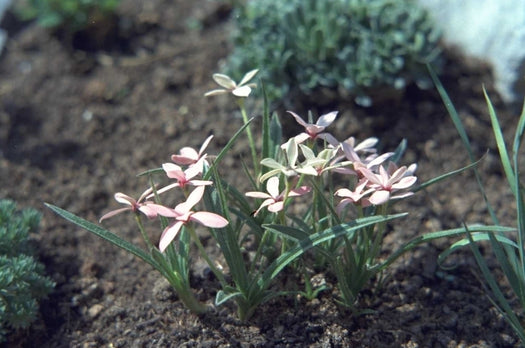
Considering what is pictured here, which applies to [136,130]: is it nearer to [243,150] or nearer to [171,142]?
[171,142]

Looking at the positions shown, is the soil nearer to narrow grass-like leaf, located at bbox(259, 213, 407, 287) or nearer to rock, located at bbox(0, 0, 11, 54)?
rock, located at bbox(0, 0, 11, 54)

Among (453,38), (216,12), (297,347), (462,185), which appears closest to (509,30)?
(453,38)

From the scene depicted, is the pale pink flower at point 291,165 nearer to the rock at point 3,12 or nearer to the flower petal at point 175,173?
the flower petal at point 175,173

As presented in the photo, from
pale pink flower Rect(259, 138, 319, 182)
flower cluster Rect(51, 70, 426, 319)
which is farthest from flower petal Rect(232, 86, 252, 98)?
pale pink flower Rect(259, 138, 319, 182)

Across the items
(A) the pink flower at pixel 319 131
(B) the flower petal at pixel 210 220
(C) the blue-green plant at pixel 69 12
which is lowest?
(C) the blue-green plant at pixel 69 12

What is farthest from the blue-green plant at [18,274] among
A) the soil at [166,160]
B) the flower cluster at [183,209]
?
the flower cluster at [183,209]

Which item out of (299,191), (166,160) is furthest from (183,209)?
(166,160)

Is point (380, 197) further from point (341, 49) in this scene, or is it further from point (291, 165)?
point (341, 49)
